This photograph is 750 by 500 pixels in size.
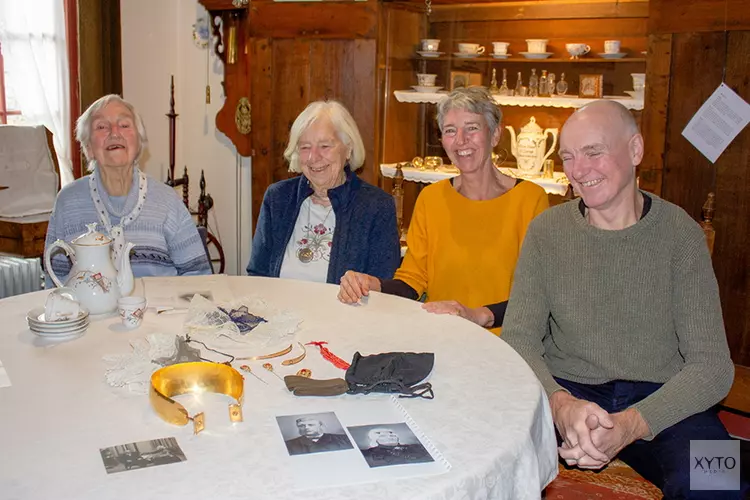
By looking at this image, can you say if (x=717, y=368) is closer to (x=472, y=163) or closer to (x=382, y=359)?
(x=382, y=359)

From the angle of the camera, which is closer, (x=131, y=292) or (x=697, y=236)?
(x=697, y=236)

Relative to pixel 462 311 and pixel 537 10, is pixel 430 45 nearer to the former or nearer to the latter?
pixel 537 10

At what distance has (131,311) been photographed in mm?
1889

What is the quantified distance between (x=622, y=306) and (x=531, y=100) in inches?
89.7

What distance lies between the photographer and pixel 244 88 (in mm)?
5027

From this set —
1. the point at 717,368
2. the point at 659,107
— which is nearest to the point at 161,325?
the point at 717,368

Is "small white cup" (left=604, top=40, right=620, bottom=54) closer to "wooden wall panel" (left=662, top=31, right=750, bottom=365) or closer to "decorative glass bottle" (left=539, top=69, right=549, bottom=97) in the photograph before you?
"decorative glass bottle" (left=539, top=69, right=549, bottom=97)

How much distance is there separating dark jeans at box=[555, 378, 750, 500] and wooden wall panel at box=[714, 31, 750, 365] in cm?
172

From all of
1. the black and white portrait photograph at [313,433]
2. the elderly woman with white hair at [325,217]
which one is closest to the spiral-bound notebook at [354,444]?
the black and white portrait photograph at [313,433]

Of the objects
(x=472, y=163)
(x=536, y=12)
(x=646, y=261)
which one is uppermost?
(x=536, y=12)

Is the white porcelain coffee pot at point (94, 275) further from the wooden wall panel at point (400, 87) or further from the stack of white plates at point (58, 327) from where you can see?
the wooden wall panel at point (400, 87)

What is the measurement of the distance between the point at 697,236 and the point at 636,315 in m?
0.25

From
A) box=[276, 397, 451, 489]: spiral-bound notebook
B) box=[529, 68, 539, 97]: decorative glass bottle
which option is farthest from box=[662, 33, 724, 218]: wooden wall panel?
box=[276, 397, 451, 489]: spiral-bound notebook

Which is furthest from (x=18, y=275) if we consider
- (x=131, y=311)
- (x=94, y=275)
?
(x=131, y=311)
